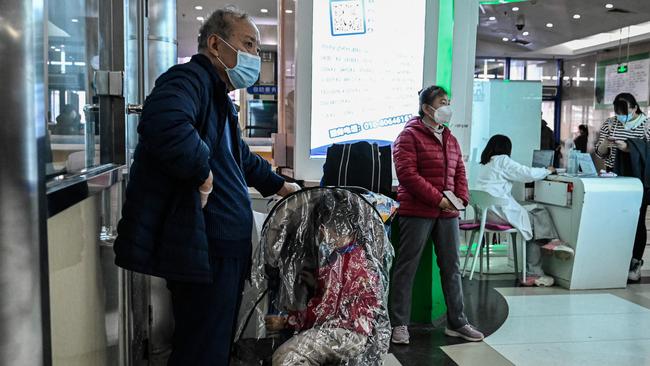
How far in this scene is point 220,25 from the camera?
2.01m

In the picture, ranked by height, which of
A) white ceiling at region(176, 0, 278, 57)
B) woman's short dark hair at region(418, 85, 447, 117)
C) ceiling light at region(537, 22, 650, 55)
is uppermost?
white ceiling at region(176, 0, 278, 57)

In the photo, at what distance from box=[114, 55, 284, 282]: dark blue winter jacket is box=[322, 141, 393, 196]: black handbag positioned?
45.9 inches

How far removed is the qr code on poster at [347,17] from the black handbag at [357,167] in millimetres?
987

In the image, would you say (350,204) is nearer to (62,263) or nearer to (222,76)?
(222,76)

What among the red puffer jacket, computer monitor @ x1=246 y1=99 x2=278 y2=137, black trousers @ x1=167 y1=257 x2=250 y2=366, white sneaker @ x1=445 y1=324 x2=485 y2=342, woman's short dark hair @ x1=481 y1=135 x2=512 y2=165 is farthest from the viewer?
computer monitor @ x1=246 y1=99 x2=278 y2=137

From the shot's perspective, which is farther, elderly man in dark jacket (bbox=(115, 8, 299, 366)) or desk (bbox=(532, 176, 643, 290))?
desk (bbox=(532, 176, 643, 290))

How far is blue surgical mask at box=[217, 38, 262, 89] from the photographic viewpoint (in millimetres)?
2006

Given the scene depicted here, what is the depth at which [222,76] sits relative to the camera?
204 cm

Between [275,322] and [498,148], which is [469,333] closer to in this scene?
[275,322]

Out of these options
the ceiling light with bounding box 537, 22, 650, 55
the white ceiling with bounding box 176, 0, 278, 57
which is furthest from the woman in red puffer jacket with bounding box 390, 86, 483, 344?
the ceiling light with bounding box 537, 22, 650, 55

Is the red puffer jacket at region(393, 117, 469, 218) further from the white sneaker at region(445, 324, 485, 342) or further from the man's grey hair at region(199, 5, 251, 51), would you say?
the man's grey hair at region(199, 5, 251, 51)

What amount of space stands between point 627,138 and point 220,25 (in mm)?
4573

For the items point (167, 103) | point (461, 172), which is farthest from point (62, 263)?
point (461, 172)

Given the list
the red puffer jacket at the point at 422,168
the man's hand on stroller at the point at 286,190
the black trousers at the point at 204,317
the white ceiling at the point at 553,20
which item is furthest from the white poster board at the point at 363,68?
the white ceiling at the point at 553,20
